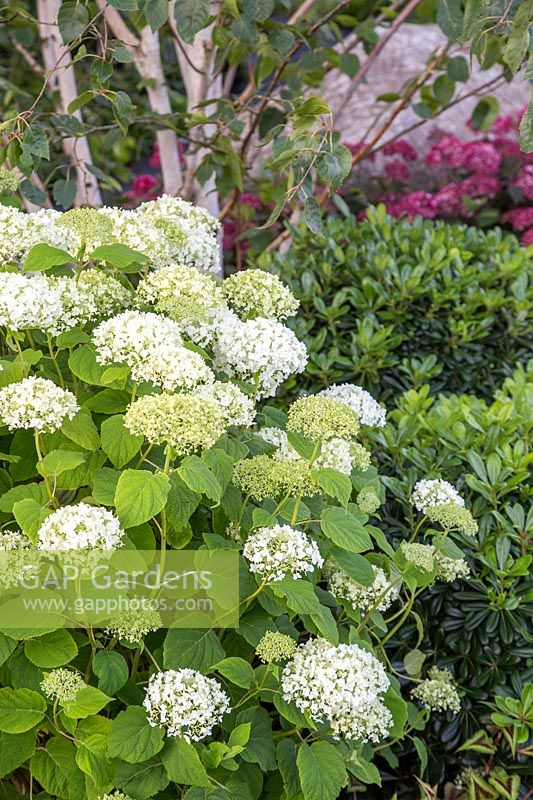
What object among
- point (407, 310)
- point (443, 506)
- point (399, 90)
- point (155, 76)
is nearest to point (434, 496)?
point (443, 506)

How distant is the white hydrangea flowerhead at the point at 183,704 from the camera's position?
101cm

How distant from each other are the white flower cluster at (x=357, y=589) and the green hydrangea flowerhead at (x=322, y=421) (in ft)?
0.80

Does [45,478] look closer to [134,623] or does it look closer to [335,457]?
[134,623]

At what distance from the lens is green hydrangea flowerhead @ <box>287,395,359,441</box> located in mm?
1147

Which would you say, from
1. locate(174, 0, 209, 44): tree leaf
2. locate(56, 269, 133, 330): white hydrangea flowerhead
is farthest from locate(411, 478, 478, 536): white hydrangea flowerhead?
locate(174, 0, 209, 44): tree leaf

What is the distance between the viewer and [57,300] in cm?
116

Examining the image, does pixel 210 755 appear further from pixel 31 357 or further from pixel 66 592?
pixel 31 357

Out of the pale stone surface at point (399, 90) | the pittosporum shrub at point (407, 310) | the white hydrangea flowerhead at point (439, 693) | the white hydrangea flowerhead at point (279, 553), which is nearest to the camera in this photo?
the white hydrangea flowerhead at point (279, 553)

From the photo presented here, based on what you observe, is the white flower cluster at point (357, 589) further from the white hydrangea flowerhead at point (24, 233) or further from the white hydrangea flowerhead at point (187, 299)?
the white hydrangea flowerhead at point (24, 233)

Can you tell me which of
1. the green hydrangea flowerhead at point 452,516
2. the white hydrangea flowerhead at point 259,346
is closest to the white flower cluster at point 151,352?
the white hydrangea flowerhead at point 259,346

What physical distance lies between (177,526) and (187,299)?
1.10ft

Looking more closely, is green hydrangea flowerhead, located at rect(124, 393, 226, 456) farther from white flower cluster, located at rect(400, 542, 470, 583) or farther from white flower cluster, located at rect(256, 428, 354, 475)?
white flower cluster, located at rect(400, 542, 470, 583)

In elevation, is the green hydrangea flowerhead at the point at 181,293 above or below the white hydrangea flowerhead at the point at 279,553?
above

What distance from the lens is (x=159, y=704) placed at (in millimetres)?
1021
